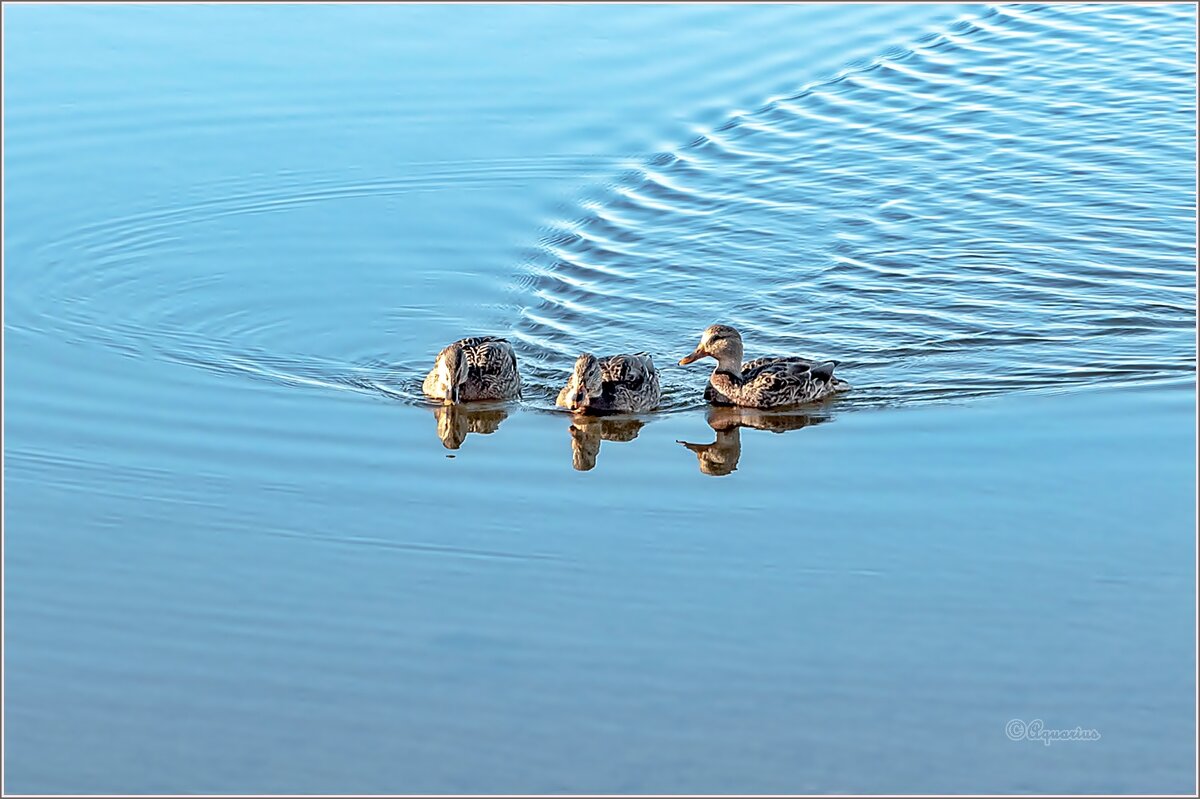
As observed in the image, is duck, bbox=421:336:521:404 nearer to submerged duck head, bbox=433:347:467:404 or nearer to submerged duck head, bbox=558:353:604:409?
submerged duck head, bbox=433:347:467:404

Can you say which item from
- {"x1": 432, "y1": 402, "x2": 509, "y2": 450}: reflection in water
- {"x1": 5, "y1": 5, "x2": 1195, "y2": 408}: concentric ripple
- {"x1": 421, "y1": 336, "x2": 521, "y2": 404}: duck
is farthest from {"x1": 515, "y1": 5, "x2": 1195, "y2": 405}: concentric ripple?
{"x1": 432, "y1": 402, "x2": 509, "y2": 450}: reflection in water

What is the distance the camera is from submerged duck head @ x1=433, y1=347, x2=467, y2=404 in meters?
13.8

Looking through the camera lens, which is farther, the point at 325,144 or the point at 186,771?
the point at 325,144

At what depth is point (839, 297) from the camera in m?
16.0

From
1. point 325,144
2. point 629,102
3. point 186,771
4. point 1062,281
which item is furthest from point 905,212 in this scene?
point 186,771

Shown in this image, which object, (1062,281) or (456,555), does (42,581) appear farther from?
(1062,281)

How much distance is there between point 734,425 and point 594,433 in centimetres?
105

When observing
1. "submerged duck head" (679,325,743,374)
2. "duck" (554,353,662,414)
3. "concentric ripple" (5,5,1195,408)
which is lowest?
"duck" (554,353,662,414)

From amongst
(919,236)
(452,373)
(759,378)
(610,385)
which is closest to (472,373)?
(452,373)

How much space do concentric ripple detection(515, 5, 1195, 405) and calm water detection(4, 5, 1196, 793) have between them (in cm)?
6

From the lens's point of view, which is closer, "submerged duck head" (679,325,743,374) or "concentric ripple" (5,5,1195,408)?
"submerged duck head" (679,325,743,374)

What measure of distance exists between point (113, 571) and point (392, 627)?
187 cm

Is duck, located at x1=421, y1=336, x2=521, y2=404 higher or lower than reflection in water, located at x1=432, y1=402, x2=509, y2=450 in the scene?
higher

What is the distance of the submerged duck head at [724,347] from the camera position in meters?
14.2
